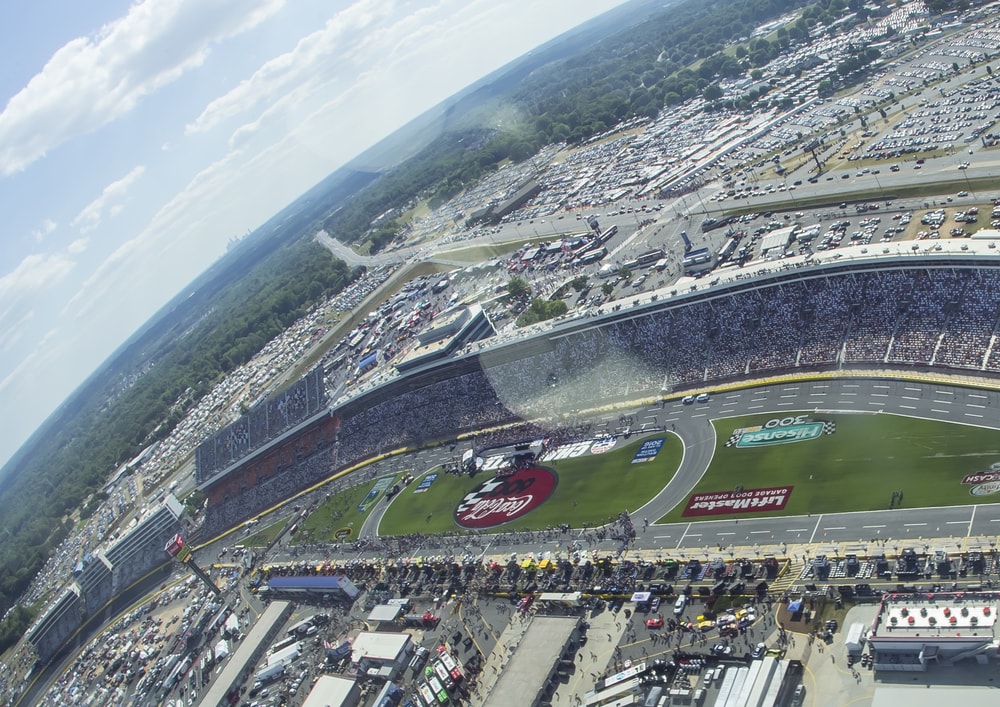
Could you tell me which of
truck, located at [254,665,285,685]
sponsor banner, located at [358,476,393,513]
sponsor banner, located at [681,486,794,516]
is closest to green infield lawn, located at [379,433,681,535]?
sponsor banner, located at [681,486,794,516]

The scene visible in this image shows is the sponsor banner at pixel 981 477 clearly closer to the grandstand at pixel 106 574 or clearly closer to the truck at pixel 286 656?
the truck at pixel 286 656

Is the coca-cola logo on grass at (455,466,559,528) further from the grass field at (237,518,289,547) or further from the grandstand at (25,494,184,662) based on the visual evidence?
the grandstand at (25,494,184,662)

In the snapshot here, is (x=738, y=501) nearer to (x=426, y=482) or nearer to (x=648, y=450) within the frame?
(x=648, y=450)

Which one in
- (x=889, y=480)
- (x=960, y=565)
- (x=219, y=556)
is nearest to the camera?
(x=960, y=565)

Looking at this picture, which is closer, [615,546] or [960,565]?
[960,565]

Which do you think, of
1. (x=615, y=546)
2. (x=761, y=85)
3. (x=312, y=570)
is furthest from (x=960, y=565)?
(x=761, y=85)

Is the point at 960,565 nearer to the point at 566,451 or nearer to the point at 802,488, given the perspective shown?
the point at 802,488

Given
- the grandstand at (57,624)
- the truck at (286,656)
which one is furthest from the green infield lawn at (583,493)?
the grandstand at (57,624)
